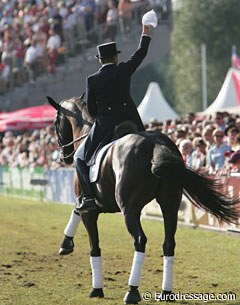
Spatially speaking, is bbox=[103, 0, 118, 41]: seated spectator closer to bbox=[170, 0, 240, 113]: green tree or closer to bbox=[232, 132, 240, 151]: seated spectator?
bbox=[232, 132, 240, 151]: seated spectator

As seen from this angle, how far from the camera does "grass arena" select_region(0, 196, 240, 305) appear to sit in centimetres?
963

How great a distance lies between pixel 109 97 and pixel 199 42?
61840mm

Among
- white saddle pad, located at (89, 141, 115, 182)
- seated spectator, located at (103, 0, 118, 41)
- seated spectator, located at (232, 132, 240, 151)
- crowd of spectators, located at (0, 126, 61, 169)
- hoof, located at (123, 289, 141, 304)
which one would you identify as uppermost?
seated spectator, located at (103, 0, 118, 41)

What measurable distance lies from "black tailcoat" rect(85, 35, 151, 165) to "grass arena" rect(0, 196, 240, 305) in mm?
1537

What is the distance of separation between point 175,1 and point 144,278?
2532 inches

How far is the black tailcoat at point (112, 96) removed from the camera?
985 cm

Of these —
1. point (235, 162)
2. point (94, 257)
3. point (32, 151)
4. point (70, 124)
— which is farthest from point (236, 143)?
point (32, 151)

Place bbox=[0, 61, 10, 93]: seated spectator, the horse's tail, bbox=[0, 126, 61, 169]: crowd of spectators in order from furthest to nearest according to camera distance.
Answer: bbox=[0, 61, 10, 93]: seated spectator
bbox=[0, 126, 61, 169]: crowd of spectators
the horse's tail

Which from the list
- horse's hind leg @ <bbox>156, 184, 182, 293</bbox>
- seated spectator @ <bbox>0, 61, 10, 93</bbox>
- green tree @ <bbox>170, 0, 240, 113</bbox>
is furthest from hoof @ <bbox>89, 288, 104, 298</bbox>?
green tree @ <bbox>170, 0, 240, 113</bbox>

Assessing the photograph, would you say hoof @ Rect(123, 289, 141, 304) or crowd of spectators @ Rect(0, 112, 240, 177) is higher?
crowd of spectators @ Rect(0, 112, 240, 177)

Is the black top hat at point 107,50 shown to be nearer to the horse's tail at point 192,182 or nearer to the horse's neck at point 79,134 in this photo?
the horse's neck at point 79,134

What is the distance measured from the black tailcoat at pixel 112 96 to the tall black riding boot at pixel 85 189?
0.11 meters

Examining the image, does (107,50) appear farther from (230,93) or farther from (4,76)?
(4,76)

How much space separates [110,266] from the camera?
1234cm
